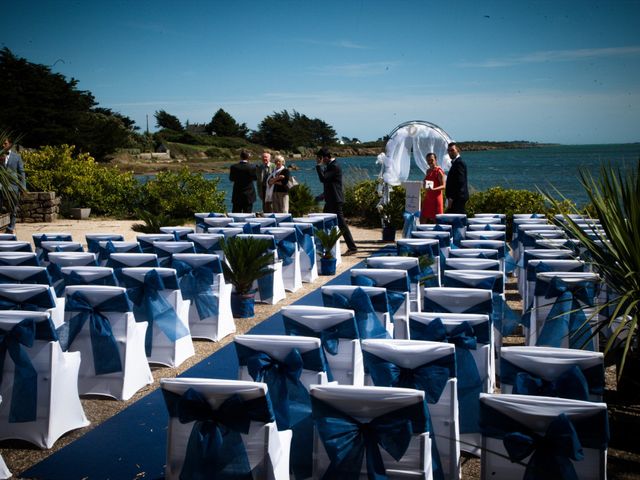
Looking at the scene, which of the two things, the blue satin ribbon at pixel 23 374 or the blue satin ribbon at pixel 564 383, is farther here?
the blue satin ribbon at pixel 23 374

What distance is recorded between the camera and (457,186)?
13.2 metres

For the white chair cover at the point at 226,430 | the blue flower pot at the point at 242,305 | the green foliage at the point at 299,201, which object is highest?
the green foliage at the point at 299,201

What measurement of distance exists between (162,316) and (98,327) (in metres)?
1.01

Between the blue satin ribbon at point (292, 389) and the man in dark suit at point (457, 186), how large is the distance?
8.91 m

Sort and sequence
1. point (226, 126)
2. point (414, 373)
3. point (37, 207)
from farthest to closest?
point (226, 126), point (37, 207), point (414, 373)

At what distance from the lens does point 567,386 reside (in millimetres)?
4125

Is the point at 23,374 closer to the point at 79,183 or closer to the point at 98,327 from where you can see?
the point at 98,327

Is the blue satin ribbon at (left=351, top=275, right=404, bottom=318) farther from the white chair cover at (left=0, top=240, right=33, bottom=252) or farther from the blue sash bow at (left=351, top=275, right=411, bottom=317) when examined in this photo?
the white chair cover at (left=0, top=240, right=33, bottom=252)

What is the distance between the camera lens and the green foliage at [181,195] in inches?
797

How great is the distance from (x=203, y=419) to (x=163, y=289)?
3.42 metres

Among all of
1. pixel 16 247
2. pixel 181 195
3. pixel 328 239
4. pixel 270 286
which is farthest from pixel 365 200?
pixel 16 247

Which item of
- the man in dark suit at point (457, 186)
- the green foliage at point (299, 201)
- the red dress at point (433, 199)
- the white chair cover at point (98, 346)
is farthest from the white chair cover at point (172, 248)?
the green foliage at point (299, 201)

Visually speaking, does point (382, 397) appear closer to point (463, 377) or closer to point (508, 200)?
point (463, 377)

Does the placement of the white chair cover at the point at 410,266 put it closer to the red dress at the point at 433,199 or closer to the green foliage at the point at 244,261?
the green foliage at the point at 244,261
